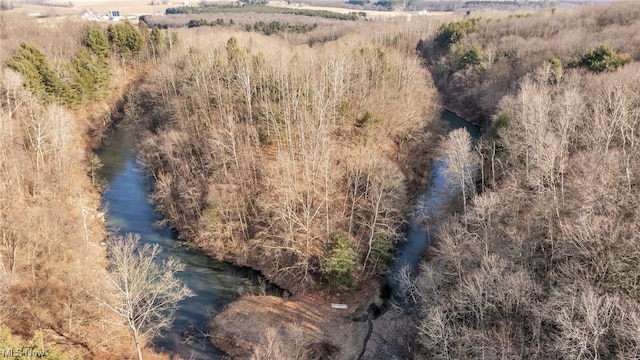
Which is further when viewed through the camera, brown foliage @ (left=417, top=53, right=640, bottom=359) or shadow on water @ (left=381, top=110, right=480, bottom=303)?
shadow on water @ (left=381, top=110, right=480, bottom=303)

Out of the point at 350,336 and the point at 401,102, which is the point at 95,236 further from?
the point at 401,102

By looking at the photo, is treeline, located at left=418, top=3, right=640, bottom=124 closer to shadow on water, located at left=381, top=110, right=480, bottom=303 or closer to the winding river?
shadow on water, located at left=381, top=110, right=480, bottom=303

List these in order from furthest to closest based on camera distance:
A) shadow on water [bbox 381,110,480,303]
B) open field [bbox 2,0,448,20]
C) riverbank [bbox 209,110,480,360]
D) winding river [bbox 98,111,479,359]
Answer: open field [bbox 2,0,448,20]
shadow on water [bbox 381,110,480,303]
winding river [bbox 98,111,479,359]
riverbank [bbox 209,110,480,360]

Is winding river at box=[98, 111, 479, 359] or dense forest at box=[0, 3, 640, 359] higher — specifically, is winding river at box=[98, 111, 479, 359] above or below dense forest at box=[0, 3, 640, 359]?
below

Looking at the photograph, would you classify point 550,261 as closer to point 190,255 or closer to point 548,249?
point 548,249

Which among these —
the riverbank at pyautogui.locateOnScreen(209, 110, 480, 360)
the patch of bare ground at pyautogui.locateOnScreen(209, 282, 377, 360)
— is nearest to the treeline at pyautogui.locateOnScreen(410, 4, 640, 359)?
the riverbank at pyautogui.locateOnScreen(209, 110, 480, 360)

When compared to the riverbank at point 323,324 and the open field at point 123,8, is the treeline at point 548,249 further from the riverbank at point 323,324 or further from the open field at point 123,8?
the open field at point 123,8

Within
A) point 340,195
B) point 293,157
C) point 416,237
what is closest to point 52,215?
point 293,157
